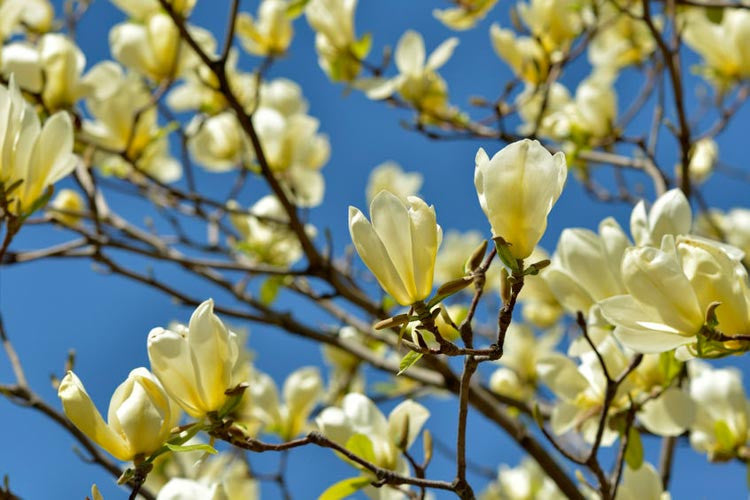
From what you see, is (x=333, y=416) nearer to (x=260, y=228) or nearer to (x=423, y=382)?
(x=423, y=382)

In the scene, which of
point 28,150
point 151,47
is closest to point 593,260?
point 28,150

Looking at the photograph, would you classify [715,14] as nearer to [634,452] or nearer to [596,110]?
[596,110]

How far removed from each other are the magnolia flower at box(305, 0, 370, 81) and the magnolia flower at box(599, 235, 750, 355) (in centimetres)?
124

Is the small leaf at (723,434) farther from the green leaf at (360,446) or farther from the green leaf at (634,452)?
the green leaf at (360,446)

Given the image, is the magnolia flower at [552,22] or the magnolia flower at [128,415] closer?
the magnolia flower at [128,415]

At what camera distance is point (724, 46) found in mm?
1978

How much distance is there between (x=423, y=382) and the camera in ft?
5.10

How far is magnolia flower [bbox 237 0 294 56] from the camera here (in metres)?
2.20

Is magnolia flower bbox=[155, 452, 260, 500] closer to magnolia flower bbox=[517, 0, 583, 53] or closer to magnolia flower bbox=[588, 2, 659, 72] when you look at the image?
magnolia flower bbox=[517, 0, 583, 53]

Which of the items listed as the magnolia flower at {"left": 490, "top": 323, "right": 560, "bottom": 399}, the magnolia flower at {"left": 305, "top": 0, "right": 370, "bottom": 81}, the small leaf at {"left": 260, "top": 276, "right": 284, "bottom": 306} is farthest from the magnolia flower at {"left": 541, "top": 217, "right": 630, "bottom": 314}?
the magnolia flower at {"left": 490, "top": 323, "right": 560, "bottom": 399}

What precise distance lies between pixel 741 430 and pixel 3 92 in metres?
1.19

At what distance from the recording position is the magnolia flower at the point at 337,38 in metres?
1.84

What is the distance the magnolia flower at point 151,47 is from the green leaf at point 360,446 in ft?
3.63

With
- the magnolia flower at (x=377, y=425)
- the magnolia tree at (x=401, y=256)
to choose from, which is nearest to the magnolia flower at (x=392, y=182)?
the magnolia tree at (x=401, y=256)
